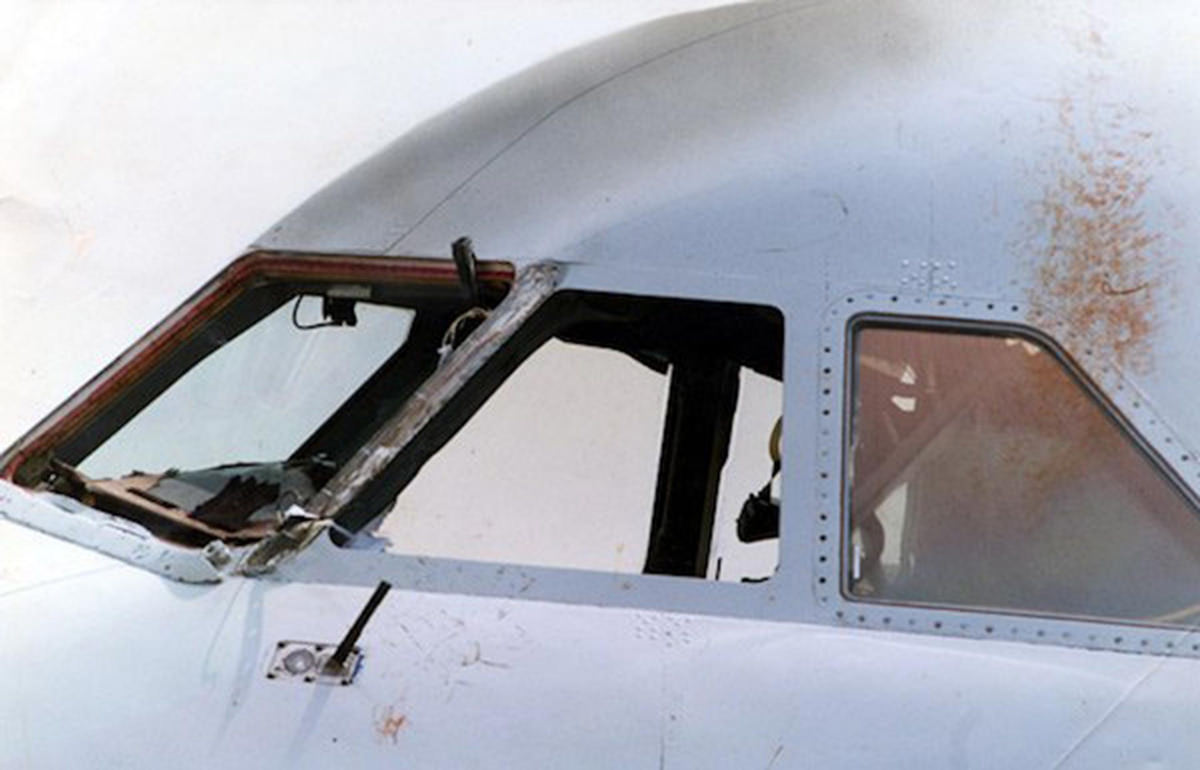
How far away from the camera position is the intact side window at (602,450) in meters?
5.40

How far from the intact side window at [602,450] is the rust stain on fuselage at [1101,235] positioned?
0.77 meters

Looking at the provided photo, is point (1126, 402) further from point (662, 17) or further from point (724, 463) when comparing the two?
point (662, 17)

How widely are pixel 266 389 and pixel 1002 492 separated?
2015mm

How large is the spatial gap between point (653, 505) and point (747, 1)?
4.90 feet

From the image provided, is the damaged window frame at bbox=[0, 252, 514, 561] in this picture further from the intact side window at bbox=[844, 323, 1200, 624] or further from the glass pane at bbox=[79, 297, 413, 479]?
the intact side window at bbox=[844, 323, 1200, 624]

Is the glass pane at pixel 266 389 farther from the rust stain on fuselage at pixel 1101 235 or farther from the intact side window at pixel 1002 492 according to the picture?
the rust stain on fuselage at pixel 1101 235

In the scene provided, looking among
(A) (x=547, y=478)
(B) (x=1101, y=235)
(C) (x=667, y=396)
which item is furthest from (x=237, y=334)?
(B) (x=1101, y=235)

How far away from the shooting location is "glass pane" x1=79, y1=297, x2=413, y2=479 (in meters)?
5.63

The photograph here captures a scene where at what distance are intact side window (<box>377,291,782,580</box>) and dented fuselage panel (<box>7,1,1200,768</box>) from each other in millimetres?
13

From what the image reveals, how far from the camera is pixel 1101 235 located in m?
5.61

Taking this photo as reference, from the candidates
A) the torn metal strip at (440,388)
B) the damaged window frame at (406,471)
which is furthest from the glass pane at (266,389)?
the torn metal strip at (440,388)

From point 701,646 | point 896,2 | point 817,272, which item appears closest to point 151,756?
point 701,646

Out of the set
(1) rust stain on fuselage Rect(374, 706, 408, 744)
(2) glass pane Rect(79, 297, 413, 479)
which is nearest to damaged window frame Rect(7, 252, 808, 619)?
(2) glass pane Rect(79, 297, 413, 479)

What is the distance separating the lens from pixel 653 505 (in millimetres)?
5930
